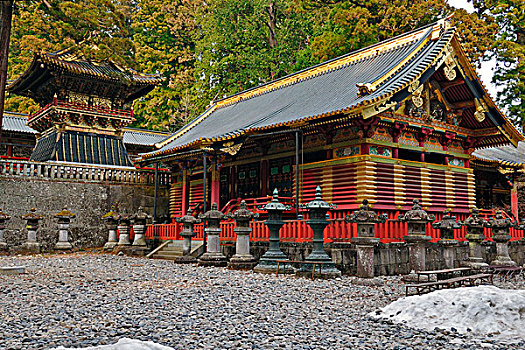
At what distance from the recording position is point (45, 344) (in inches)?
197

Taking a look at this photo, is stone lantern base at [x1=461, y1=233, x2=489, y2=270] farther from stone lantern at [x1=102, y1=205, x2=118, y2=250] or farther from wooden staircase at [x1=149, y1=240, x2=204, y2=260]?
stone lantern at [x1=102, y1=205, x2=118, y2=250]

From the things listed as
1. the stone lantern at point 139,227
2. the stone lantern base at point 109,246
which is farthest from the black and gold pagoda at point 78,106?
the stone lantern at point 139,227

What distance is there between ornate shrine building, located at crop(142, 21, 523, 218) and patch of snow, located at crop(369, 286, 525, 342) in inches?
303

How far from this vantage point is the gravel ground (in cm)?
529

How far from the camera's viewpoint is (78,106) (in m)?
25.0

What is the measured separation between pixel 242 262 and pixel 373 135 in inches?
236

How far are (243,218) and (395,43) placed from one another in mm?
10427

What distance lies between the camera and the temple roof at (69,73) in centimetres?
2306

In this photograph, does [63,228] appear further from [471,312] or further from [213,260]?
[471,312]

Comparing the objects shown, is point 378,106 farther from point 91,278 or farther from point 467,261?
point 91,278

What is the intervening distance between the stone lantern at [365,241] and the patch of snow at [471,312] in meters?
4.02

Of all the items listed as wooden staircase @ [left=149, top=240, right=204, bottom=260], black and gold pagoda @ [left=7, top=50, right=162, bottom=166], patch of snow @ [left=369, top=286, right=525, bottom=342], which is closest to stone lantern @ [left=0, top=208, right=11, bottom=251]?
wooden staircase @ [left=149, top=240, right=204, bottom=260]

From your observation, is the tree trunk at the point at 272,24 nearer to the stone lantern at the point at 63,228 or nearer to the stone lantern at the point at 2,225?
the stone lantern at the point at 63,228

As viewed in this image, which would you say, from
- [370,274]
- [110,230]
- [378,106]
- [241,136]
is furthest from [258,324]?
[110,230]
